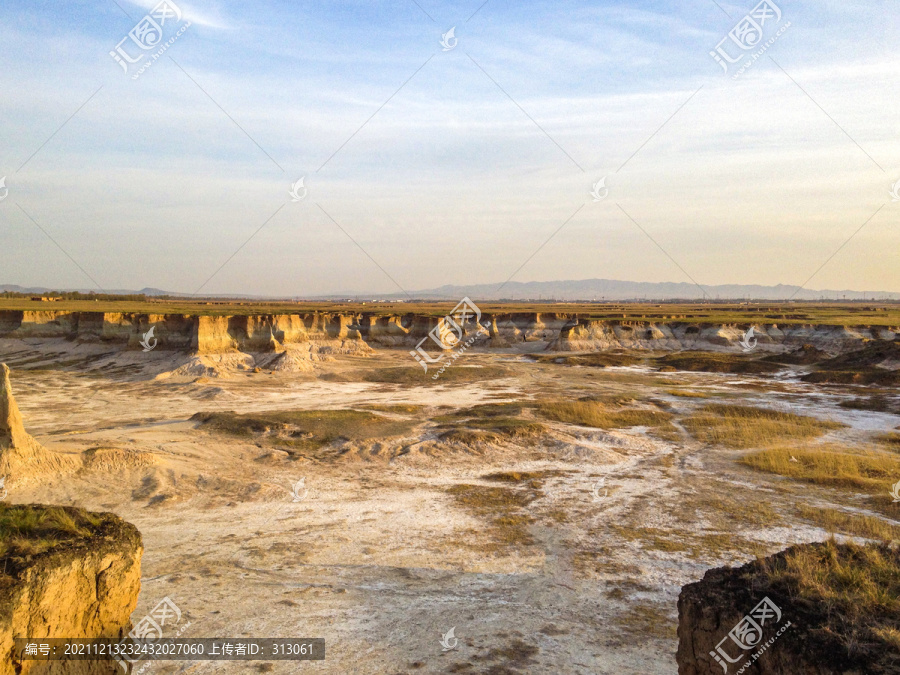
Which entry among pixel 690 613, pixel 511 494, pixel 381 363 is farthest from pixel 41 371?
pixel 690 613

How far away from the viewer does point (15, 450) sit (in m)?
16.9

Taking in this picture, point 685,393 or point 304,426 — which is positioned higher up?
point 685,393

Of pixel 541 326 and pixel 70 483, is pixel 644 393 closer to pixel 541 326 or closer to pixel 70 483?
pixel 70 483

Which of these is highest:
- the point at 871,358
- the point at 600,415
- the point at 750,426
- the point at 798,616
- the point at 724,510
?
the point at 871,358

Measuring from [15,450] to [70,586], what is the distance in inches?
520

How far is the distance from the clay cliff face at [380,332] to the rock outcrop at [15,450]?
1238 inches

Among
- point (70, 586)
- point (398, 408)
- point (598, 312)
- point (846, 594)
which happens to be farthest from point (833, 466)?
point (598, 312)

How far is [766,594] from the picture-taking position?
6609mm

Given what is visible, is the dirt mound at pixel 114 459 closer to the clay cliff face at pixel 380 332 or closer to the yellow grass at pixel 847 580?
the yellow grass at pixel 847 580

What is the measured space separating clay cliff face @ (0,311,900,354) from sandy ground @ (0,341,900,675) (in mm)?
22143

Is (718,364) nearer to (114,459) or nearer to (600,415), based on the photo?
(600,415)

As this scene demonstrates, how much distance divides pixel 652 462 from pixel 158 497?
1767cm

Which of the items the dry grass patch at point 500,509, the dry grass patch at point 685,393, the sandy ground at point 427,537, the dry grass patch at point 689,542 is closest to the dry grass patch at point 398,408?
the sandy ground at point 427,537

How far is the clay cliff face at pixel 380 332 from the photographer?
167ft
